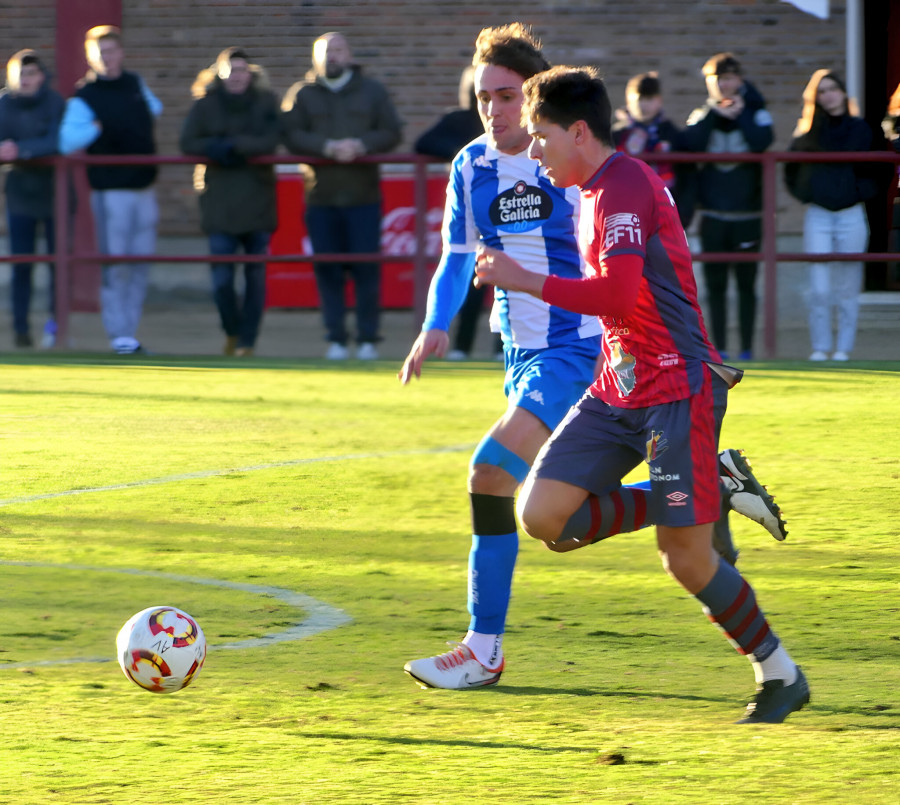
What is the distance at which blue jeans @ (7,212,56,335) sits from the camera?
43.6ft

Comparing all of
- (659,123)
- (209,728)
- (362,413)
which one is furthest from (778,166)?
(209,728)

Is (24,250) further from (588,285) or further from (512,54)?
(588,285)

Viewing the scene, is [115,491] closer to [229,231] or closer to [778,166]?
[229,231]

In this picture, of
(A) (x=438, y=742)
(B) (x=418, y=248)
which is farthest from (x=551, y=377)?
(B) (x=418, y=248)

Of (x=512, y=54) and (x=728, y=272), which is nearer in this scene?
(x=512, y=54)

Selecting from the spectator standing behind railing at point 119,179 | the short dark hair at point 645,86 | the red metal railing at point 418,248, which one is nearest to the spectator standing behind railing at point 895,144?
the red metal railing at point 418,248

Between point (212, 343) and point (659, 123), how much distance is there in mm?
4405

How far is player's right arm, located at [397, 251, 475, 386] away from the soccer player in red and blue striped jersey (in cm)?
70

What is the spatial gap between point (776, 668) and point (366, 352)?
871 centimetres

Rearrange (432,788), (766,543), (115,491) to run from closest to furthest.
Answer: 1. (432,788)
2. (766,543)
3. (115,491)

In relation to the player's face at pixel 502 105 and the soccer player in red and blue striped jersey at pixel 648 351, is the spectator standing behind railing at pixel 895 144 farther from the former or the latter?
the soccer player in red and blue striped jersey at pixel 648 351

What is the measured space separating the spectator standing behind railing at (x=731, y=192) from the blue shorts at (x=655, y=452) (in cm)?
786

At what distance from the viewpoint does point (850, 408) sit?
10305 millimetres

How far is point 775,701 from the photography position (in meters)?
→ 4.30
